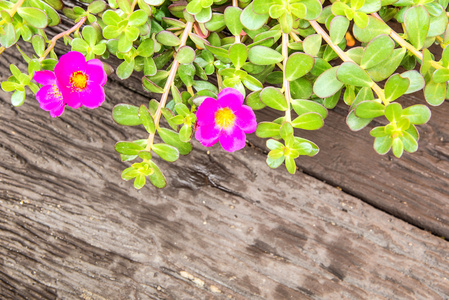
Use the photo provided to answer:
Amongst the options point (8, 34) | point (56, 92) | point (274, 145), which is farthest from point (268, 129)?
point (8, 34)

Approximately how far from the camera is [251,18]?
2.86ft

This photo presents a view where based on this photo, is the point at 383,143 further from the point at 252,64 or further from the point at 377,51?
the point at 252,64

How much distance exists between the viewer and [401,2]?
0.89 m

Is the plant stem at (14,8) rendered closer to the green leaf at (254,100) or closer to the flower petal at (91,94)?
the flower petal at (91,94)

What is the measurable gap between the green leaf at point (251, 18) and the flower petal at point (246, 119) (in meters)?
0.20

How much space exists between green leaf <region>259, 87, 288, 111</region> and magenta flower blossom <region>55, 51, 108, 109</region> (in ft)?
1.36

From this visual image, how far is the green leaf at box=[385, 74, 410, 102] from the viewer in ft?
2.65

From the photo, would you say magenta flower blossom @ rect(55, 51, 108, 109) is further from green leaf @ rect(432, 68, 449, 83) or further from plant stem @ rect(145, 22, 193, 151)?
green leaf @ rect(432, 68, 449, 83)

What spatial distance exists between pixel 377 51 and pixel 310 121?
0.22m

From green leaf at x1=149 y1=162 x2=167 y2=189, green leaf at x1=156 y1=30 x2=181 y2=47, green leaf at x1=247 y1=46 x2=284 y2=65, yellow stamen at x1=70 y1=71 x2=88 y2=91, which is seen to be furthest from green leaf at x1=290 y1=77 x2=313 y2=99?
yellow stamen at x1=70 y1=71 x2=88 y2=91

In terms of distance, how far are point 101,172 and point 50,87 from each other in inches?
17.8

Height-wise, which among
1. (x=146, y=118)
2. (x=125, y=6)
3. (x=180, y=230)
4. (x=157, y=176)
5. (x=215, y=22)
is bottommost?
(x=180, y=230)

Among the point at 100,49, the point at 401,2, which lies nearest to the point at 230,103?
the point at 100,49

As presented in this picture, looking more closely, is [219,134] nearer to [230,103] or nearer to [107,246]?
[230,103]
